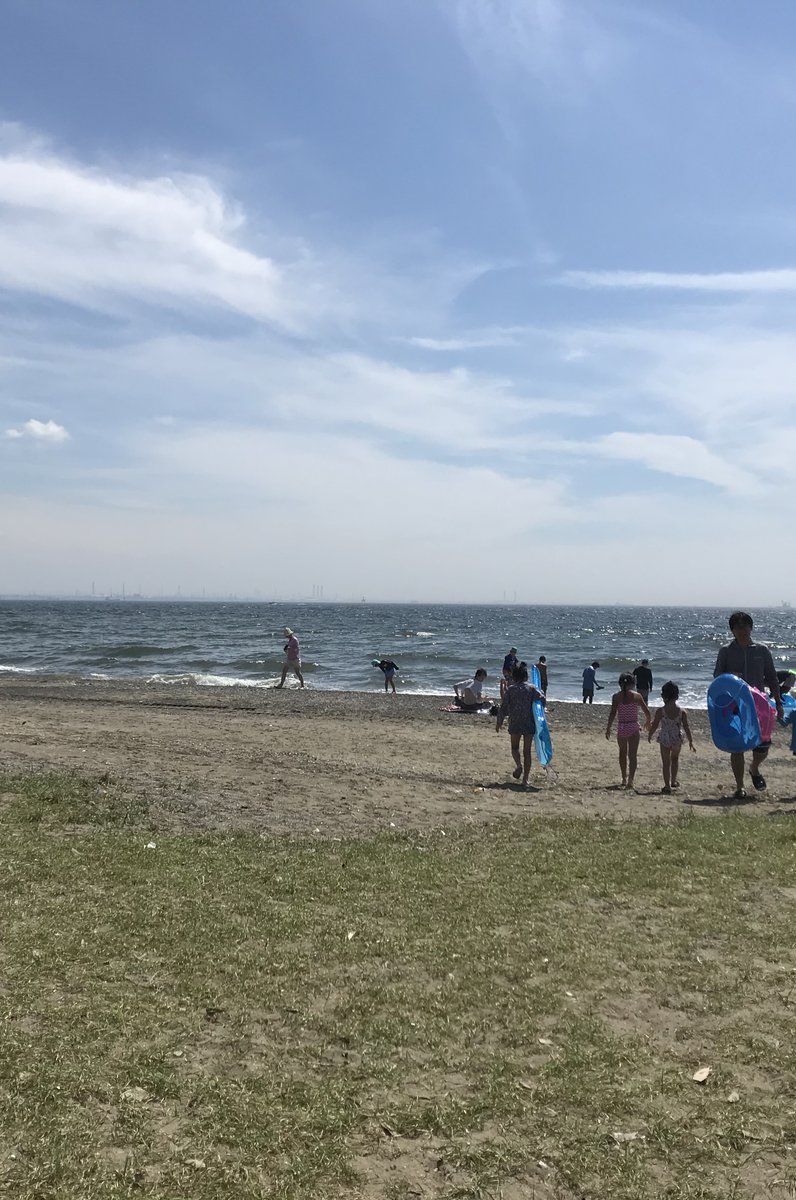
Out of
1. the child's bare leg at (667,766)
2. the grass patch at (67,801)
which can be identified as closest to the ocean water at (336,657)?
the child's bare leg at (667,766)

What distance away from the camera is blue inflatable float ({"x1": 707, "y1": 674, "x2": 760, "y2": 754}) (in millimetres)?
11164

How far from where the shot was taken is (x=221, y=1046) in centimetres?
446

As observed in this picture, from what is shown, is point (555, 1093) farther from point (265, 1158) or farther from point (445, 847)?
point (445, 847)

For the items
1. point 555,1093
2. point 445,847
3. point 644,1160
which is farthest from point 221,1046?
point 445,847

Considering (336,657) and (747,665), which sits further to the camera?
(336,657)

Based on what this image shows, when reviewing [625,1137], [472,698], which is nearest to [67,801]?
[625,1137]

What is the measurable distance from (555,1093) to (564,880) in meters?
3.40

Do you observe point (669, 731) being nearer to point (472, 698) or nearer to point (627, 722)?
point (627, 722)

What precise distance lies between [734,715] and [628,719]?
225 centimetres

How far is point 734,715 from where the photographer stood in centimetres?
1120

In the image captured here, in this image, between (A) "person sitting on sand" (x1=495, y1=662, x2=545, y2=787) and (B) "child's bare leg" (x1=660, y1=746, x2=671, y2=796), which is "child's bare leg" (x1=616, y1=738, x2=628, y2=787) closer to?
(B) "child's bare leg" (x1=660, y1=746, x2=671, y2=796)

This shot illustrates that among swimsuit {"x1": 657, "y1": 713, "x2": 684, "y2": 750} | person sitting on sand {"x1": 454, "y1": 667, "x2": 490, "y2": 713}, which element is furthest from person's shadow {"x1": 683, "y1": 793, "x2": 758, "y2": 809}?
person sitting on sand {"x1": 454, "y1": 667, "x2": 490, "y2": 713}

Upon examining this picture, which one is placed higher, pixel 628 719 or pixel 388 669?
pixel 628 719

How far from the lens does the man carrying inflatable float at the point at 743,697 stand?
36.6ft
